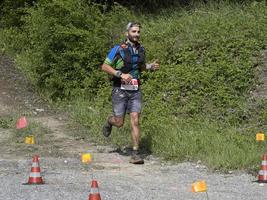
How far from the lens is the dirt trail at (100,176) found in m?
7.22

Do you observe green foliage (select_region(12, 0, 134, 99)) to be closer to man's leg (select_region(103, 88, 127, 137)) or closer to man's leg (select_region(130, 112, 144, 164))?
man's leg (select_region(103, 88, 127, 137))

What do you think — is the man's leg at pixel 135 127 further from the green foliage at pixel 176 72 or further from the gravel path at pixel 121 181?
the green foliage at pixel 176 72

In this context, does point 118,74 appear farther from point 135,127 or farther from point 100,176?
point 100,176

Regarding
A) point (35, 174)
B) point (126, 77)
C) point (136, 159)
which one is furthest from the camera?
point (136, 159)

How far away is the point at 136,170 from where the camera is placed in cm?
885

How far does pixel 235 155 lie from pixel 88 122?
14.3ft

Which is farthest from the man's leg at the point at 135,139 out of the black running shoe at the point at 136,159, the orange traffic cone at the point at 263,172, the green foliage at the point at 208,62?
the green foliage at the point at 208,62

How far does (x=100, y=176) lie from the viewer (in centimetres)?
835

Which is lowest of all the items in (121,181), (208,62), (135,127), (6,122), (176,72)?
(6,122)

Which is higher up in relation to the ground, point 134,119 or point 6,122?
point 134,119

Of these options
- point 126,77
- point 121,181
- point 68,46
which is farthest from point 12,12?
point 121,181

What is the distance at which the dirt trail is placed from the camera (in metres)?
7.22

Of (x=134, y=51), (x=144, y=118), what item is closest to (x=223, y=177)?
(x=134, y=51)

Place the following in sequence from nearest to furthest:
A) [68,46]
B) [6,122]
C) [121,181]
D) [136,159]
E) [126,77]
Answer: [121,181] → [126,77] → [136,159] → [6,122] → [68,46]
